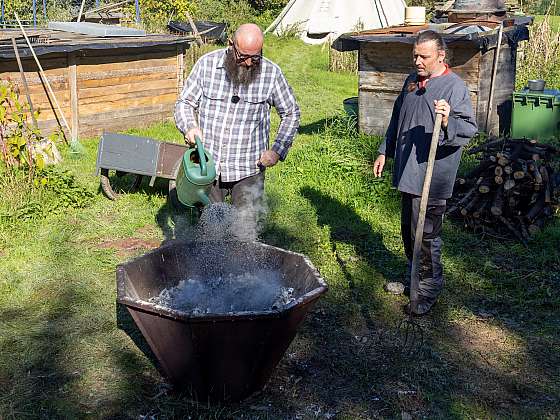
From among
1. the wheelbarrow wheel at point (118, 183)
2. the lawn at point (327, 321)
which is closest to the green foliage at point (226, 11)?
the wheelbarrow wheel at point (118, 183)

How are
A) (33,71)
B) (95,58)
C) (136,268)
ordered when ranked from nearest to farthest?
(136,268)
(33,71)
(95,58)

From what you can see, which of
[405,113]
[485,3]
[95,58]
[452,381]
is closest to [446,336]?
[452,381]

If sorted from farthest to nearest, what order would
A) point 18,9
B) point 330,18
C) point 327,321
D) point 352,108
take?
point 330,18 < point 18,9 < point 352,108 < point 327,321

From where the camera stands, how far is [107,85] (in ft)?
34.9

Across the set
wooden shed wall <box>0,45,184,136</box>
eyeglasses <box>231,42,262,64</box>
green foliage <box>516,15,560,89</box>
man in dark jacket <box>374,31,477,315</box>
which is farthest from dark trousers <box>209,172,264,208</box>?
green foliage <box>516,15,560,89</box>

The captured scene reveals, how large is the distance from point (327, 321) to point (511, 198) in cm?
260

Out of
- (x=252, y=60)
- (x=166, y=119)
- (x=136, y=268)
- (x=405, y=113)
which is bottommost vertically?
(x=166, y=119)

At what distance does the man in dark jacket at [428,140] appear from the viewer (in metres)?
4.39

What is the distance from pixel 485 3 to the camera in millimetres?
10070

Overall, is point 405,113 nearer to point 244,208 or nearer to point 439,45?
point 439,45

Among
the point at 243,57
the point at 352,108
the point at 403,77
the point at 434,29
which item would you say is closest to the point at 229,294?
the point at 243,57

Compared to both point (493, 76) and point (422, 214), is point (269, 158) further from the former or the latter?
point (493, 76)

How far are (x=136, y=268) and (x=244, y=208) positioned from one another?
1.07 metres

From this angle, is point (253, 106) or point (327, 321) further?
point (327, 321)
